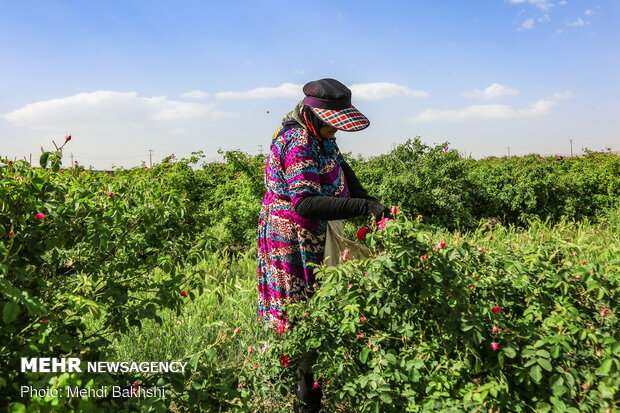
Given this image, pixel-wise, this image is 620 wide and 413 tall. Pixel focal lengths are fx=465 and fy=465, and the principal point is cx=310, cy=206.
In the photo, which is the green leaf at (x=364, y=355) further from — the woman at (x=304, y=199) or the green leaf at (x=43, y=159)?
the green leaf at (x=43, y=159)

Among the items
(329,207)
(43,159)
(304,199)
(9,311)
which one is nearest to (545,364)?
(329,207)

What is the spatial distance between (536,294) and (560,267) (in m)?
0.16

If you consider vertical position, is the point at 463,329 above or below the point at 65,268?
below

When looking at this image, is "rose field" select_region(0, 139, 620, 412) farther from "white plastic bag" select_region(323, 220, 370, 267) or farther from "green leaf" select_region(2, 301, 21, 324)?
"white plastic bag" select_region(323, 220, 370, 267)

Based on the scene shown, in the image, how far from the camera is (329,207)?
79.2 inches

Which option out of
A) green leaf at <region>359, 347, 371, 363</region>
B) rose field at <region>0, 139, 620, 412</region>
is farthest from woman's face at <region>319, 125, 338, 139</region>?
green leaf at <region>359, 347, 371, 363</region>

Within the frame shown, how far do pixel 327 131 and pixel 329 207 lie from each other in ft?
1.26

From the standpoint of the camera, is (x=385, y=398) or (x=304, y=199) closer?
(x=385, y=398)

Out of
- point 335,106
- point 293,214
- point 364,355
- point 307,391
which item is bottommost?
point 307,391

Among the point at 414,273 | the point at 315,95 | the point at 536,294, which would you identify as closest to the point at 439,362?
the point at 414,273

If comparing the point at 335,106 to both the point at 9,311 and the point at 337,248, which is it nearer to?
the point at 337,248

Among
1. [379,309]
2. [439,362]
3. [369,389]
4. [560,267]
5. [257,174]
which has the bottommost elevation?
[369,389]

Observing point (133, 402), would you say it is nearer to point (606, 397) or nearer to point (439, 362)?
point (439, 362)

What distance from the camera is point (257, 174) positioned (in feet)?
19.5
